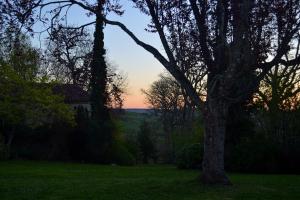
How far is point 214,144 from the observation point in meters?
14.4

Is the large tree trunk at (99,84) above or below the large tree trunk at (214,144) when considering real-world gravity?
Result: above

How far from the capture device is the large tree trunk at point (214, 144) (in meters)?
14.4

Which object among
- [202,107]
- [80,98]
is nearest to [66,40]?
[202,107]

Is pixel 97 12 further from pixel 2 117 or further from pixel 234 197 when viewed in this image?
pixel 2 117

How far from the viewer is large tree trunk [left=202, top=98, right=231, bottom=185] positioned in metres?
14.4

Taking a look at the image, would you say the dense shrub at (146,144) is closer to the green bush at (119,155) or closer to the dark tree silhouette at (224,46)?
the green bush at (119,155)

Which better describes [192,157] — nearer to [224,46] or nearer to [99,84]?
[224,46]

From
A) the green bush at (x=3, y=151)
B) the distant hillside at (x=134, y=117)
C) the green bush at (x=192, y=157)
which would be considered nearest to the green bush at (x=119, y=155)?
the green bush at (x=3, y=151)

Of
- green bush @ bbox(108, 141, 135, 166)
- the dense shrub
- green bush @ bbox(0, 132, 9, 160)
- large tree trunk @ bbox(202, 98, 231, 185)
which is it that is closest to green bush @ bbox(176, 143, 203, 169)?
green bush @ bbox(108, 141, 135, 166)

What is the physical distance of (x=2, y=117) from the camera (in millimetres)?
35281

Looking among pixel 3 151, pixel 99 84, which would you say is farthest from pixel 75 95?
pixel 3 151

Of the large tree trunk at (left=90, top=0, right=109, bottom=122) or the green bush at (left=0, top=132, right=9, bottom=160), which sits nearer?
the green bush at (left=0, top=132, right=9, bottom=160)

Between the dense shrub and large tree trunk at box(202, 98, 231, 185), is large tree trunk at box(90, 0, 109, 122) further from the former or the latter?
large tree trunk at box(202, 98, 231, 185)

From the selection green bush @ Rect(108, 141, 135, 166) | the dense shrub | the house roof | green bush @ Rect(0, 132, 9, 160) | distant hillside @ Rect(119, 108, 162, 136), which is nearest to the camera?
green bush @ Rect(0, 132, 9, 160)
